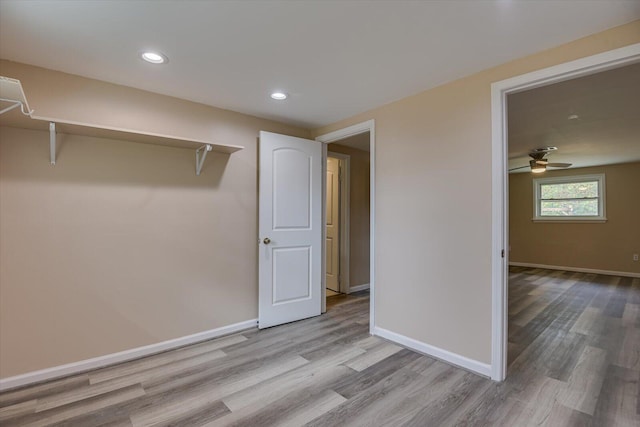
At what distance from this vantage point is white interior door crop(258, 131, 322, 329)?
10.6ft

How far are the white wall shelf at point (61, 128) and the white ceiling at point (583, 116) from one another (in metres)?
2.92

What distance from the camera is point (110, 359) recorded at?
2451 millimetres

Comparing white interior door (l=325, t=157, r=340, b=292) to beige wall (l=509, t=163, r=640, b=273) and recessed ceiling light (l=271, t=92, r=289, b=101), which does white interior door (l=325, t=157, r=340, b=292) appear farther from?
beige wall (l=509, t=163, r=640, b=273)

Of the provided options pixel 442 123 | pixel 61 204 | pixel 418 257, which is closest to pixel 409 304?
pixel 418 257

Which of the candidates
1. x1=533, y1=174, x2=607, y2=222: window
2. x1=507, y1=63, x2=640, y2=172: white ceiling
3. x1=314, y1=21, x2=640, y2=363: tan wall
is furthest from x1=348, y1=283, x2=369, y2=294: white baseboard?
x1=533, y1=174, x2=607, y2=222: window

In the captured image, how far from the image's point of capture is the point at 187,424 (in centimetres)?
175

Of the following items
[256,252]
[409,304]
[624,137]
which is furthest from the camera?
[624,137]

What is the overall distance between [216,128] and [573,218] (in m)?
7.73

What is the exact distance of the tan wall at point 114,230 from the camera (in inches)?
85.4

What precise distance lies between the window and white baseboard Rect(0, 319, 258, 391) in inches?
292

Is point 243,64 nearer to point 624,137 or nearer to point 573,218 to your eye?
point 624,137

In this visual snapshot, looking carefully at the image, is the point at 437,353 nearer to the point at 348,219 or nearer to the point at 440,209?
the point at 440,209

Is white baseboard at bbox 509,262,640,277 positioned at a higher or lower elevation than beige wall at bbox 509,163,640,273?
lower

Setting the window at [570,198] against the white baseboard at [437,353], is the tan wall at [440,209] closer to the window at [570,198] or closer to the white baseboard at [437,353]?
the white baseboard at [437,353]
